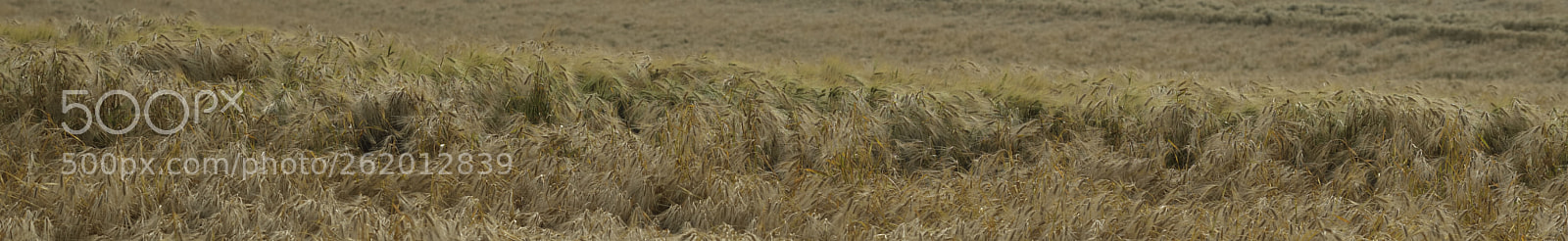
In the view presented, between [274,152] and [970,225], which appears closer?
[970,225]

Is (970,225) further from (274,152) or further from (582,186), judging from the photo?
(274,152)

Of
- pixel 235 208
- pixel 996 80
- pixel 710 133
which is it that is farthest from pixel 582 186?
pixel 996 80

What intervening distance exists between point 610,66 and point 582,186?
1923mm

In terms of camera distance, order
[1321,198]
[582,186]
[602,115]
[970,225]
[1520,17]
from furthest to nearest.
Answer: [1520,17], [602,115], [1321,198], [582,186], [970,225]

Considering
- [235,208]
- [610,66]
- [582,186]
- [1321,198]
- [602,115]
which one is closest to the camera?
[235,208]

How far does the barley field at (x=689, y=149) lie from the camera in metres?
4.04

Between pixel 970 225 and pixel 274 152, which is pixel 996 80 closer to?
pixel 970 225

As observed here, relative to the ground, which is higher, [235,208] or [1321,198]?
[235,208]

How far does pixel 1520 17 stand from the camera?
56.1 ft

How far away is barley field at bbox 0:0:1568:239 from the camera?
13.3 feet

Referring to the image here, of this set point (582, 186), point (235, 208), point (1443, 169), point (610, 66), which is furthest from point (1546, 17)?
point (235, 208)

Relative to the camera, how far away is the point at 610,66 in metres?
6.22

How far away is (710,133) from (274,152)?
1.95 m

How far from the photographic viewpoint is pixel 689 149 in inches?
191
